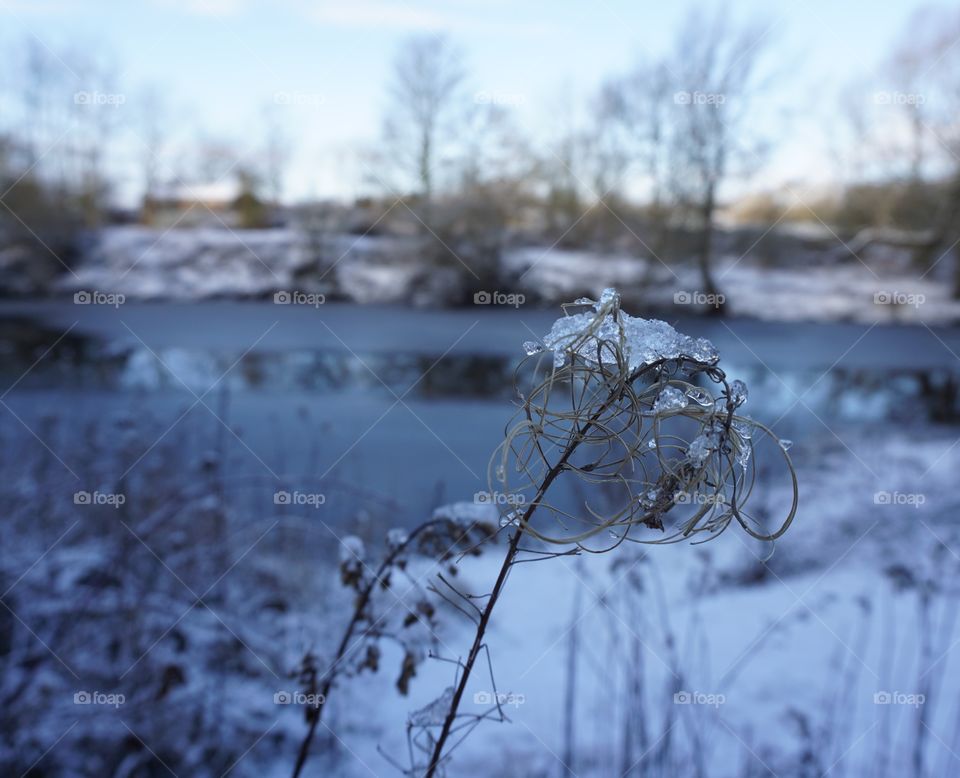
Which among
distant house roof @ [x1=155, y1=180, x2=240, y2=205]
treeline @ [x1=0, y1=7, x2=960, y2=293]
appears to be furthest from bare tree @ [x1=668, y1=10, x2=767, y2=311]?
distant house roof @ [x1=155, y1=180, x2=240, y2=205]

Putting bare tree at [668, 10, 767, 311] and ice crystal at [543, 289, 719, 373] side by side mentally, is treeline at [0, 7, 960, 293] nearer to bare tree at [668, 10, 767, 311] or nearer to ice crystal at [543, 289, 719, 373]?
bare tree at [668, 10, 767, 311]

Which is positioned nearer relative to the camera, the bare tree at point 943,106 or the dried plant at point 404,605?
the dried plant at point 404,605

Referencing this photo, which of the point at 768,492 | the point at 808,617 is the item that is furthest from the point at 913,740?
the point at 768,492

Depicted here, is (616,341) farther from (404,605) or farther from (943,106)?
(943,106)

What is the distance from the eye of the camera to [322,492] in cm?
197

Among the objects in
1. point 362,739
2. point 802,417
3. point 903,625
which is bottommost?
point 362,739

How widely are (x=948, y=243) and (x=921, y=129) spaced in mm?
345

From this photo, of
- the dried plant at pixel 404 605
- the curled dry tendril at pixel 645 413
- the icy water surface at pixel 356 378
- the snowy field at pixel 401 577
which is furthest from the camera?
the icy water surface at pixel 356 378

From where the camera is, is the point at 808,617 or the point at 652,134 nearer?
the point at 808,617

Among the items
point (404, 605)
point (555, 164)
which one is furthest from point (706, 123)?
point (404, 605)

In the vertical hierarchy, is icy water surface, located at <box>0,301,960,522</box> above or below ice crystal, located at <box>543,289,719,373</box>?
above

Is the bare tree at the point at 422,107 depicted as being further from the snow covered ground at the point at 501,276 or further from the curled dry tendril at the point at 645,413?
the curled dry tendril at the point at 645,413

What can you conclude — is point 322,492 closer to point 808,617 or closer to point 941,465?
point 808,617

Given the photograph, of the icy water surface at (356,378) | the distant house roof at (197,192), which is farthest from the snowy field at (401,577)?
the distant house roof at (197,192)
